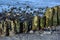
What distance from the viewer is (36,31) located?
574cm

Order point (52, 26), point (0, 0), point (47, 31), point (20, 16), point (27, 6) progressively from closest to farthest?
point (47, 31) < point (52, 26) < point (20, 16) < point (27, 6) < point (0, 0)

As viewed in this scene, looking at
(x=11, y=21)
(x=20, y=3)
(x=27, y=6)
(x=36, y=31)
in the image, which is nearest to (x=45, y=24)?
(x=36, y=31)

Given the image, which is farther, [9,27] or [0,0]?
[0,0]

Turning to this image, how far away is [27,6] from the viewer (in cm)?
905

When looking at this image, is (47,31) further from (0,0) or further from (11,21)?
(0,0)

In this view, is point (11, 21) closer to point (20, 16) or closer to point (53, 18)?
point (53, 18)

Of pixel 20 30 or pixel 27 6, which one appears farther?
pixel 27 6

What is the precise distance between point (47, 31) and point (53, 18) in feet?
1.95

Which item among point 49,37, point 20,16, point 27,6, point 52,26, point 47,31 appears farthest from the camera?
point 27,6

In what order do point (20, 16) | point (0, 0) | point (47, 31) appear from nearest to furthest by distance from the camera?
1. point (47, 31)
2. point (20, 16)
3. point (0, 0)

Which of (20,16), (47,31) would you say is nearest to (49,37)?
(47,31)

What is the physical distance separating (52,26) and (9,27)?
1063 mm

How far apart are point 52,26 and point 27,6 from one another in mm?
3093

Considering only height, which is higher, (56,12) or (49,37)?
(56,12)
